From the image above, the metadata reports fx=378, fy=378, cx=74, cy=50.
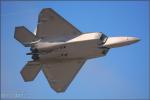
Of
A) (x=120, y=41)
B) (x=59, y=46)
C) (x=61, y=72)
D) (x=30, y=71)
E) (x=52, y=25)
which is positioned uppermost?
(x=120, y=41)

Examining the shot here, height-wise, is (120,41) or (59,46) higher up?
(120,41)

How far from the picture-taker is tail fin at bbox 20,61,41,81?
46.8 metres

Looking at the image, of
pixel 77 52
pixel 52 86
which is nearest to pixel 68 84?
pixel 52 86

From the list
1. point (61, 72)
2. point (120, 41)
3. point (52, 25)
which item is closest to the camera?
point (120, 41)

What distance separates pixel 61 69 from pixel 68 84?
2.08 meters

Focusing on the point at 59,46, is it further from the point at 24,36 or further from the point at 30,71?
the point at 30,71

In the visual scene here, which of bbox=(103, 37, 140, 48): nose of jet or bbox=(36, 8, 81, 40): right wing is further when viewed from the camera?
bbox=(36, 8, 81, 40): right wing

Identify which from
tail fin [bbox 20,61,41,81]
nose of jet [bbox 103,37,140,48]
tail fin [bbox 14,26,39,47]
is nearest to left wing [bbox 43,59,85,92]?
tail fin [bbox 20,61,41,81]

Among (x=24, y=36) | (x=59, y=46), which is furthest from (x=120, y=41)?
(x=24, y=36)

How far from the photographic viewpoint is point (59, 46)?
4372 centimetres

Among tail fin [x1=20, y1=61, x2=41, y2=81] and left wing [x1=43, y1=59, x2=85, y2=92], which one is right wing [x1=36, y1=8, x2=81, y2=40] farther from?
tail fin [x1=20, y1=61, x2=41, y2=81]

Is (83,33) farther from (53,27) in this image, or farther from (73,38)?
(53,27)

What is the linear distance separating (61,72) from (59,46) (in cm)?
463

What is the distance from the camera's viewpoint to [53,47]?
4409 cm
